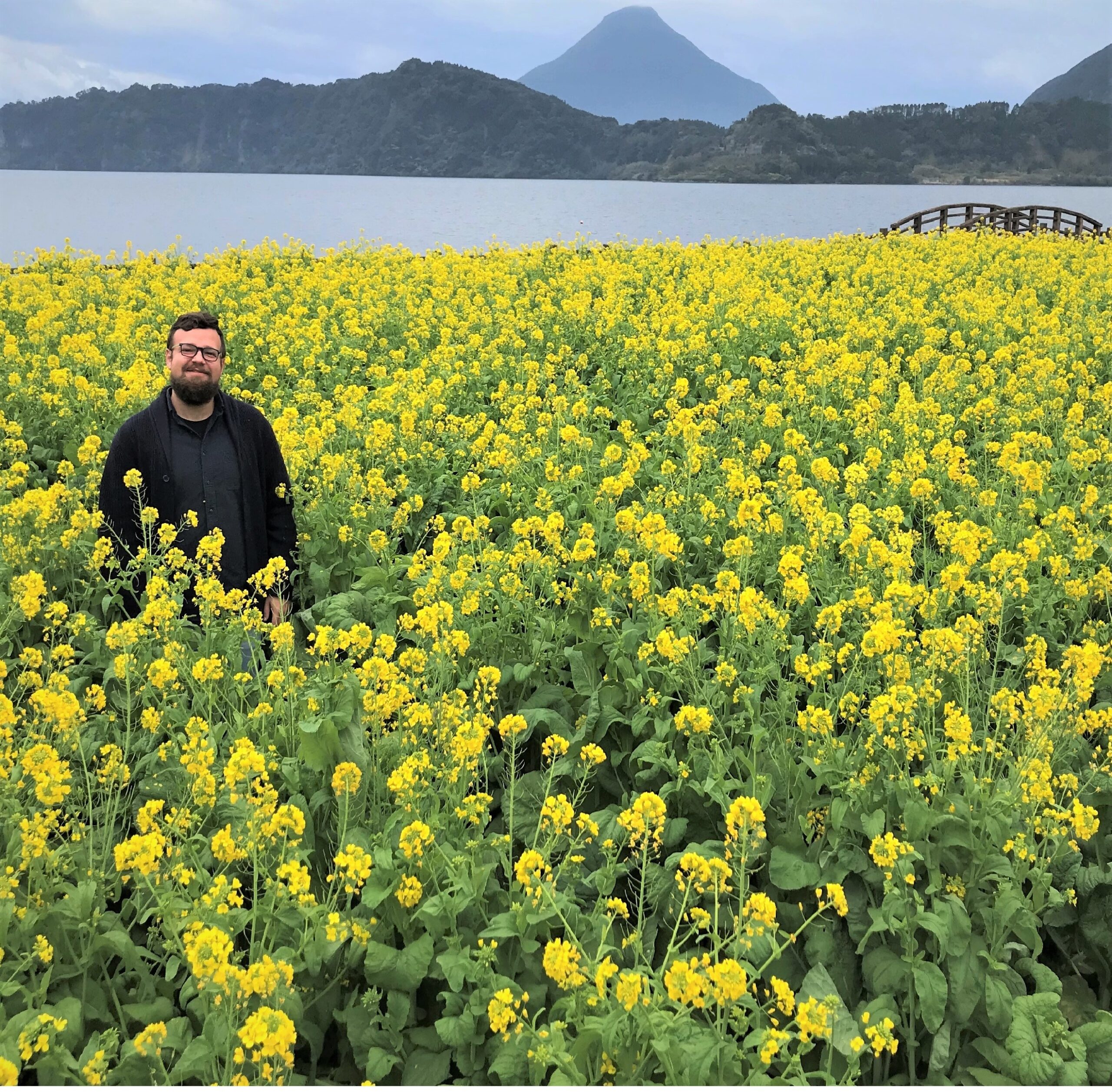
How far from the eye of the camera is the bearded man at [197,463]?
229 inches

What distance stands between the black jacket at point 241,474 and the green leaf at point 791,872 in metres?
3.66

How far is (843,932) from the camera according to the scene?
3.77 m

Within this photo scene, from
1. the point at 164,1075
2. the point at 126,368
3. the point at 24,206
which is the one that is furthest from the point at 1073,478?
the point at 24,206

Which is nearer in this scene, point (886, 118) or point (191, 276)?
point (191, 276)

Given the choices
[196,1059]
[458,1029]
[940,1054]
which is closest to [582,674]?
[458,1029]

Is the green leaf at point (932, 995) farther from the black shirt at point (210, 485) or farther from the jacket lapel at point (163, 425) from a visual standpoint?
the jacket lapel at point (163, 425)

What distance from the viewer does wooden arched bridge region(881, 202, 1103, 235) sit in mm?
30125

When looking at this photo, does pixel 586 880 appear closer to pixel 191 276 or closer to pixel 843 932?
pixel 843 932

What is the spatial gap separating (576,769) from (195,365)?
3452 mm

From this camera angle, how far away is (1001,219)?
100ft

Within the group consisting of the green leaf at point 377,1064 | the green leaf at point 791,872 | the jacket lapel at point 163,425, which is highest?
the jacket lapel at point 163,425

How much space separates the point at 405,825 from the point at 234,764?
68 cm

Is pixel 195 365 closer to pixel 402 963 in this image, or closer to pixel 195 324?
pixel 195 324

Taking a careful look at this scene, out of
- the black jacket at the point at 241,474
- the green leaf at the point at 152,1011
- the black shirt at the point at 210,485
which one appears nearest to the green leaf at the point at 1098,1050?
the green leaf at the point at 152,1011
